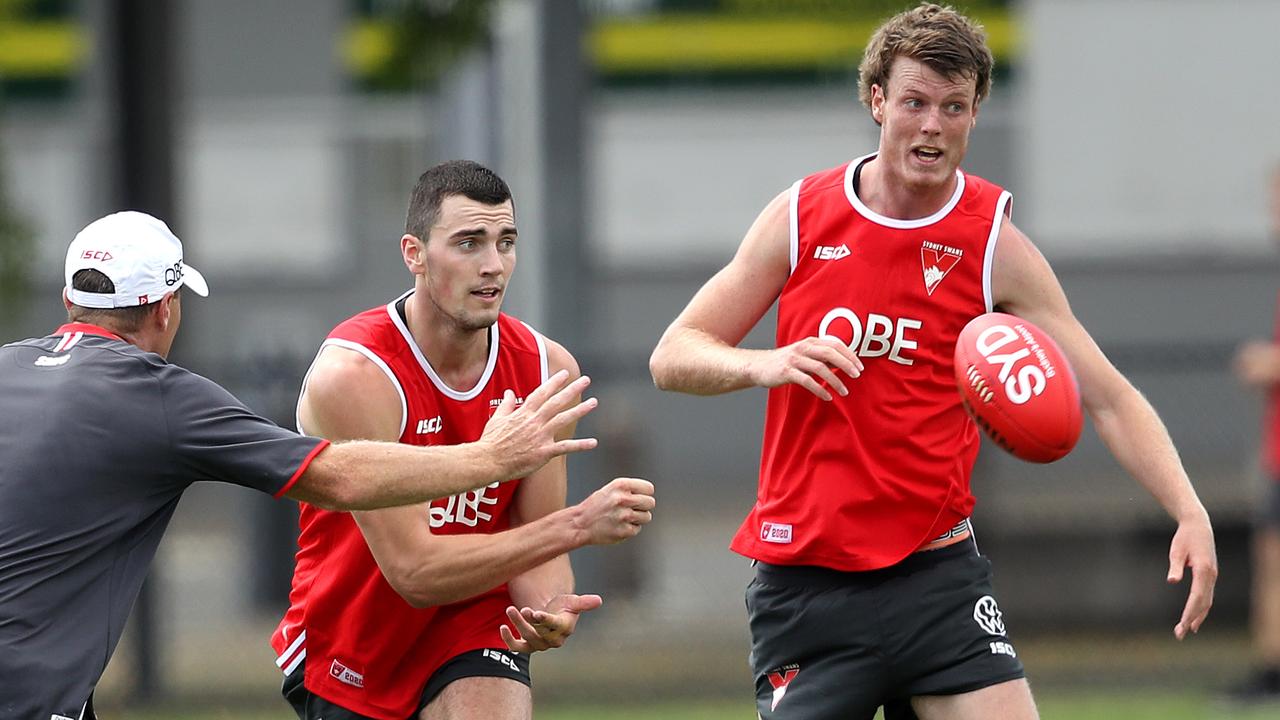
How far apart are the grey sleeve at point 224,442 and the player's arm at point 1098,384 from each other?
6.36 feet

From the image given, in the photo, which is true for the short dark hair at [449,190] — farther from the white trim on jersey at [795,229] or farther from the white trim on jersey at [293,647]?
the white trim on jersey at [293,647]

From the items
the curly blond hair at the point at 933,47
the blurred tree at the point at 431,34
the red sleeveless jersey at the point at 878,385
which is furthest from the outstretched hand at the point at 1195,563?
the blurred tree at the point at 431,34

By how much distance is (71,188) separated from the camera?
22.2m

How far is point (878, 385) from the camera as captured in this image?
498 cm

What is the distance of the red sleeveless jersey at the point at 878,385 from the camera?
16.3ft

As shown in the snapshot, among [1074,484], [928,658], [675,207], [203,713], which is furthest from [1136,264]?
[928,658]

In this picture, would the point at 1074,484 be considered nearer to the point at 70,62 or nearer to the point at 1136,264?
the point at 1136,264

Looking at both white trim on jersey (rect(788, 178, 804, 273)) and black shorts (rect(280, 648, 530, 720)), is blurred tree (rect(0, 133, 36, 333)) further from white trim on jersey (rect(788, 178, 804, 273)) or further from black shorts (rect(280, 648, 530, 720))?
white trim on jersey (rect(788, 178, 804, 273))

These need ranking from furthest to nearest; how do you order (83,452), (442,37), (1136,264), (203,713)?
(1136,264) < (442,37) < (203,713) < (83,452)

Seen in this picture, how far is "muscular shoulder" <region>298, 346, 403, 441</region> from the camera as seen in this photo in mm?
5016

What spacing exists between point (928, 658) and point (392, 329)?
68.2 inches

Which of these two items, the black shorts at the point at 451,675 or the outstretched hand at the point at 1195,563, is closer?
the outstretched hand at the point at 1195,563

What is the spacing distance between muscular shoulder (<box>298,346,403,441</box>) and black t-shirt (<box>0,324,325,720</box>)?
0.38 m

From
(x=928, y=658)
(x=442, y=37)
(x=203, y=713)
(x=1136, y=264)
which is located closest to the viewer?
(x=928, y=658)
